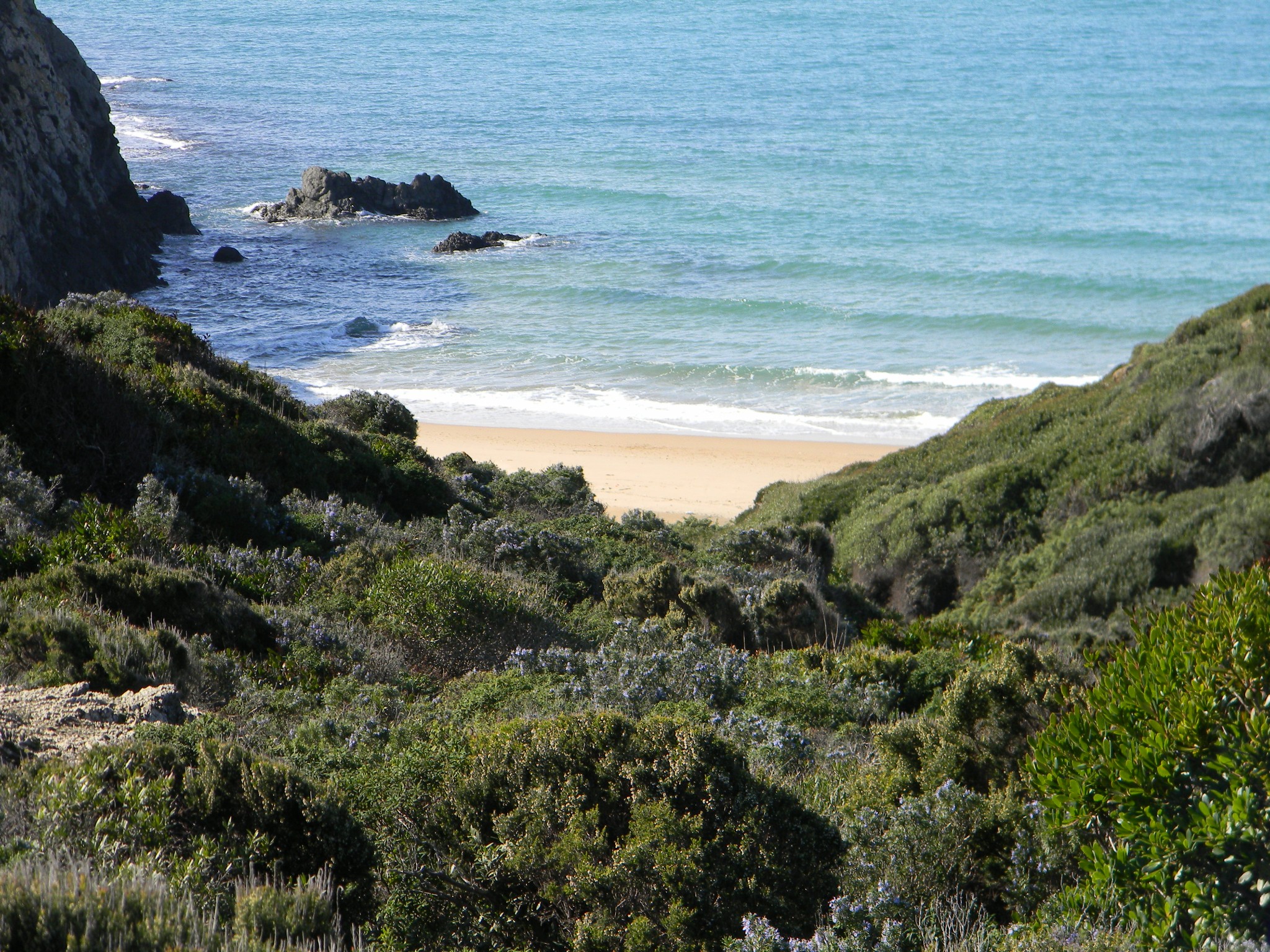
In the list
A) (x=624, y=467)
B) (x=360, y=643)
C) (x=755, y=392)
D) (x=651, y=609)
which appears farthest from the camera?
(x=755, y=392)

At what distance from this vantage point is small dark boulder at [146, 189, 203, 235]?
35.4 metres

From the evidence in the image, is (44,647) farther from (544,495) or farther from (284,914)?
(544,495)

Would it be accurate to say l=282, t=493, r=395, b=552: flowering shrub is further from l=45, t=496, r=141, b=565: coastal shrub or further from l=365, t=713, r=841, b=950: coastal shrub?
l=365, t=713, r=841, b=950: coastal shrub

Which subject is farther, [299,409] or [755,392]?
[755,392]

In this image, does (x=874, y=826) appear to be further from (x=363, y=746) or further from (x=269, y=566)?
(x=269, y=566)

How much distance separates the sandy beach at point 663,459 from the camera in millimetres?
17703

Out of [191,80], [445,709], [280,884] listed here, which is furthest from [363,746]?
[191,80]

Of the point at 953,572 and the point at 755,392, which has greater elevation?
the point at 755,392

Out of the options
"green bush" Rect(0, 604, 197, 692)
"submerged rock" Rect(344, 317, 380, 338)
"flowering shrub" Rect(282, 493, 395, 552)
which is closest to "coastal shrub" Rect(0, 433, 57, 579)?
"green bush" Rect(0, 604, 197, 692)

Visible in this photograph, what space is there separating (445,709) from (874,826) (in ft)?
8.38

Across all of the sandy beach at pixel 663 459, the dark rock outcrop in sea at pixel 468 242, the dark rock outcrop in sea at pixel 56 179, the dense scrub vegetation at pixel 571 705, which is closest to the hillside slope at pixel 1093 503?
the dense scrub vegetation at pixel 571 705

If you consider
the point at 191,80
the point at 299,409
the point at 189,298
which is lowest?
the point at 299,409

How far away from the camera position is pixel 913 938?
3232mm

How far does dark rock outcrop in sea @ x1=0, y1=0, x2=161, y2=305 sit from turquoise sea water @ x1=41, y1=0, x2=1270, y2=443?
6.85 ft
